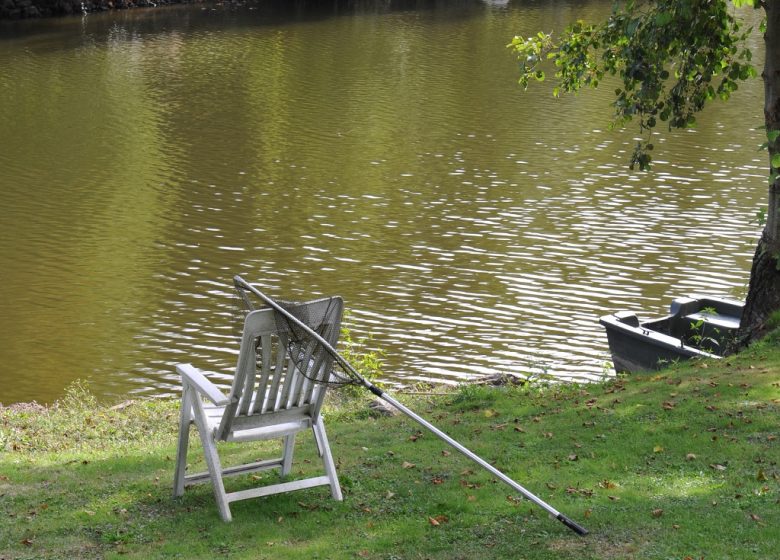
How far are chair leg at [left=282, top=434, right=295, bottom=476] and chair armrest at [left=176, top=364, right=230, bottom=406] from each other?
1.91ft

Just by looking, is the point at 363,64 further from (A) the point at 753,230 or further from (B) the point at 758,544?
(B) the point at 758,544

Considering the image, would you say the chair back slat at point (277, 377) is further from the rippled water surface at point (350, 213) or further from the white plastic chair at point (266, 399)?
the rippled water surface at point (350, 213)

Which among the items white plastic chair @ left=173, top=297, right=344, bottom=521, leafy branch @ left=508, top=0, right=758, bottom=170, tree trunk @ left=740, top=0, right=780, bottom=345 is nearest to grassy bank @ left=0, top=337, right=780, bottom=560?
white plastic chair @ left=173, top=297, right=344, bottom=521

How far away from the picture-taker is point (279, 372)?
5.69 metres

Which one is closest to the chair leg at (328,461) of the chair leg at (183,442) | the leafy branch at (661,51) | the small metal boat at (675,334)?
the chair leg at (183,442)

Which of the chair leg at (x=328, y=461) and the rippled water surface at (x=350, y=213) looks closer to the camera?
the chair leg at (x=328, y=461)

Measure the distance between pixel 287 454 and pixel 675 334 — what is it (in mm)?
6162

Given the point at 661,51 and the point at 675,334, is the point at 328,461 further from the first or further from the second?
the point at 675,334

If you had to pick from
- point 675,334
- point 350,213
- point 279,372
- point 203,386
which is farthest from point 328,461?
point 350,213

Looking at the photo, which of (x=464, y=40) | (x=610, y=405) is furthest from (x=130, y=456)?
(x=464, y=40)

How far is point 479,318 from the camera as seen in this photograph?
14.3 m

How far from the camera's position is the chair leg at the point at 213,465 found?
573 cm

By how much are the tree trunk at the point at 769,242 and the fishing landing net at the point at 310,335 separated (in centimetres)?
489

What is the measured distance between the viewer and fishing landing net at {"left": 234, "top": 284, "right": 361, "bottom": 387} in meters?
5.55
